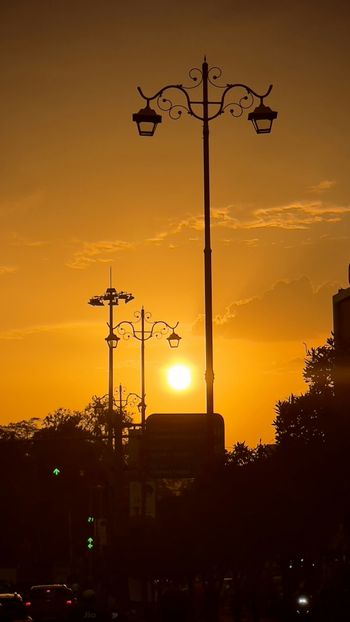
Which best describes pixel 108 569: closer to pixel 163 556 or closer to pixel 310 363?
pixel 163 556

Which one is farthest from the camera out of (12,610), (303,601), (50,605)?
(303,601)

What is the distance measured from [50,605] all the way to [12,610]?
9229 mm

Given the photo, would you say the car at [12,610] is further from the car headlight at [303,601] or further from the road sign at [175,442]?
the car headlight at [303,601]

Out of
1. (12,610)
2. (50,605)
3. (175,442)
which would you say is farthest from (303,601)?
(175,442)

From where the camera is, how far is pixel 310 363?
120ft

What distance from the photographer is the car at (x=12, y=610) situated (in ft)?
127

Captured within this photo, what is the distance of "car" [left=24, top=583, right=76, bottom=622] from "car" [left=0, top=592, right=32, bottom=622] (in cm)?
800

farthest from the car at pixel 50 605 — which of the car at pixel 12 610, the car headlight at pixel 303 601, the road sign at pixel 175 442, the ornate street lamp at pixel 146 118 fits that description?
the ornate street lamp at pixel 146 118

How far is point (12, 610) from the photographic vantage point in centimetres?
3928

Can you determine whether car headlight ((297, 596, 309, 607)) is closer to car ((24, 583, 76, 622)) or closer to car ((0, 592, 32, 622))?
car ((24, 583, 76, 622))

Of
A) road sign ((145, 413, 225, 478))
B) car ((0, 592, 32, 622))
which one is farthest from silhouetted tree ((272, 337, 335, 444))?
car ((0, 592, 32, 622))

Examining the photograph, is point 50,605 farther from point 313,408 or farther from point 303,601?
point 313,408

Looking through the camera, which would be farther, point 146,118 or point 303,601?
point 303,601

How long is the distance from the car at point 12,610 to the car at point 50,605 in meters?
8.00
